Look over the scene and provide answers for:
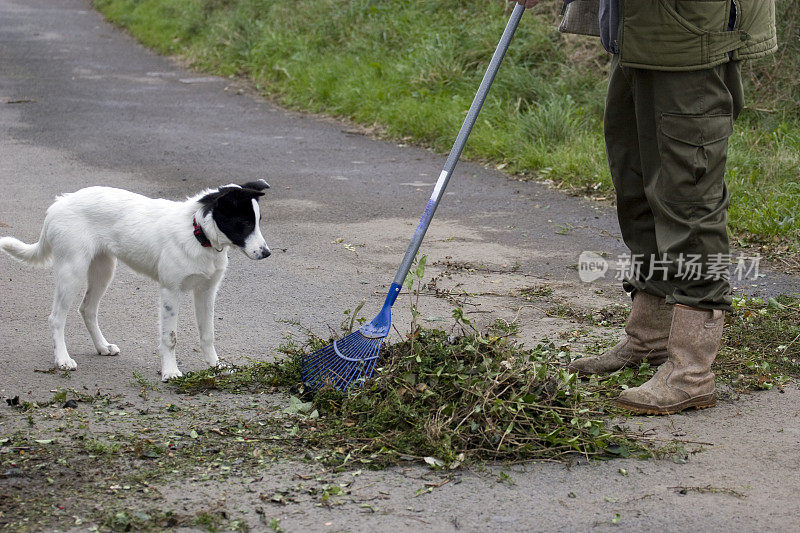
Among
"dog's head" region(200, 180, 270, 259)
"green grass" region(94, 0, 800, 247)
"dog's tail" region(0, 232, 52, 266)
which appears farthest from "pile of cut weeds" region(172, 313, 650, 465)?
"green grass" region(94, 0, 800, 247)

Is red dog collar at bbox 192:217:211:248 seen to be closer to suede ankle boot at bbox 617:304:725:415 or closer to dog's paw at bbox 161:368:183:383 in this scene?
dog's paw at bbox 161:368:183:383

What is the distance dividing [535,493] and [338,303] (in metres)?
2.32

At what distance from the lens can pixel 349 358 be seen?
12.3 feet

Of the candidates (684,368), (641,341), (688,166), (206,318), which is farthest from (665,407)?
(206,318)

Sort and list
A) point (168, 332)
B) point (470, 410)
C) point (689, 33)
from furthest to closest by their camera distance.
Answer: point (168, 332) → point (689, 33) → point (470, 410)

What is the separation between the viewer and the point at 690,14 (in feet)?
11.3

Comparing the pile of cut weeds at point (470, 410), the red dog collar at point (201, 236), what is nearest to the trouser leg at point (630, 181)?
the pile of cut weeds at point (470, 410)

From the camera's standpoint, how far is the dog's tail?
4.39 metres

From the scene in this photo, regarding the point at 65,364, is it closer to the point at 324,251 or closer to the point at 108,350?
the point at 108,350

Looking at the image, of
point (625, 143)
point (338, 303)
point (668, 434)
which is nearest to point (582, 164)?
point (338, 303)

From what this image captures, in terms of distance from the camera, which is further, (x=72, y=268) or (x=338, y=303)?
(x=338, y=303)

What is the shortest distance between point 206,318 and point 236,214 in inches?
21.6

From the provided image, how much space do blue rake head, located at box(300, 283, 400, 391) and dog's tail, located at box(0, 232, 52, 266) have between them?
1456mm

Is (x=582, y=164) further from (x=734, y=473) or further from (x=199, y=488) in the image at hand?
(x=199, y=488)
